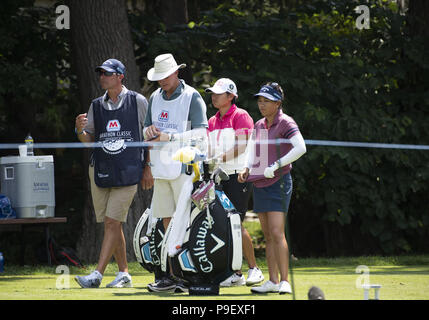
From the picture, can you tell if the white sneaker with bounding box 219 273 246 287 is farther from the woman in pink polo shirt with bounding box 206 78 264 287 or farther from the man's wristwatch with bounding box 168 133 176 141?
the man's wristwatch with bounding box 168 133 176 141

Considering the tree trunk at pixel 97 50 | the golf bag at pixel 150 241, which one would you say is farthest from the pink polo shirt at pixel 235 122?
the tree trunk at pixel 97 50

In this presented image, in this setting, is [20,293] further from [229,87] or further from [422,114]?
[422,114]

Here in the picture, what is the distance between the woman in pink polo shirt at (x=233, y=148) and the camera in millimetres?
7309

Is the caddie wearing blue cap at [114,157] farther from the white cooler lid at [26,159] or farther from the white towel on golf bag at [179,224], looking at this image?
the white cooler lid at [26,159]

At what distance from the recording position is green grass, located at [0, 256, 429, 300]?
6184mm

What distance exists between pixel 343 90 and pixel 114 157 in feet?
18.8

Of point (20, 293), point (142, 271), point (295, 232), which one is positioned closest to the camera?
point (20, 293)

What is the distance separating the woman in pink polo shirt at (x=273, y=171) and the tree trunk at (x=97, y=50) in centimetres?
424

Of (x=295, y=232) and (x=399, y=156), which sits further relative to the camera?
(x=295, y=232)

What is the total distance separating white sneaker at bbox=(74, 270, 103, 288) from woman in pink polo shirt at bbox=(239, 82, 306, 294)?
1330 mm

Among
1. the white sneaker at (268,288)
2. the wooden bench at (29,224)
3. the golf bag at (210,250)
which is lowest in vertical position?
the white sneaker at (268,288)

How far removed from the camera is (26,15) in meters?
12.5
